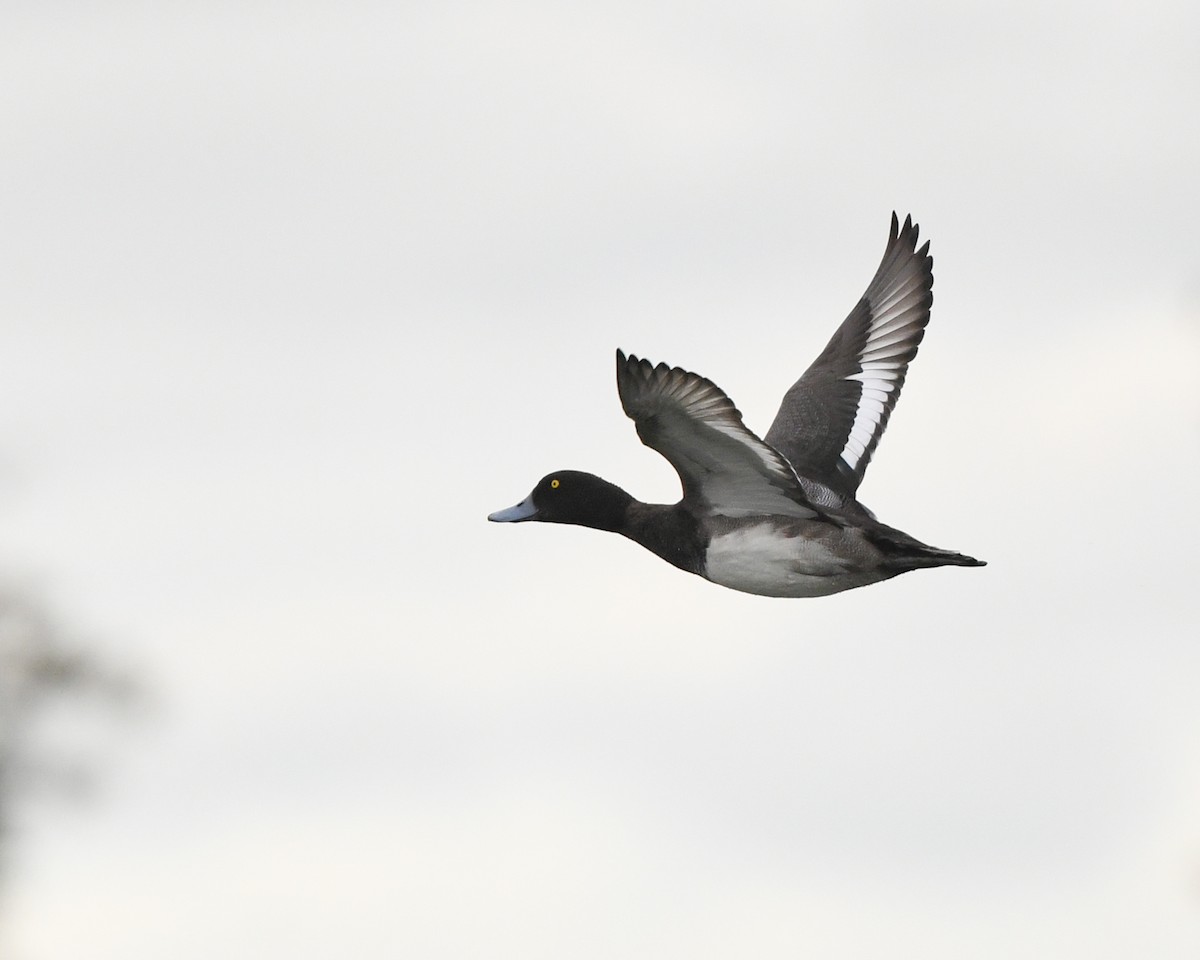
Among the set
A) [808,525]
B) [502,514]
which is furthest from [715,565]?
[502,514]

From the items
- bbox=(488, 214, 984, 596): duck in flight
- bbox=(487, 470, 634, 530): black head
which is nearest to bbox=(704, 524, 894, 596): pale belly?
bbox=(488, 214, 984, 596): duck in flight

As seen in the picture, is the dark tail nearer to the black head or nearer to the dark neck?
the dark neck

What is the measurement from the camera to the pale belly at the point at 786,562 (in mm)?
13469

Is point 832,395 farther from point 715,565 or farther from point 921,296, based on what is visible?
point 715,565

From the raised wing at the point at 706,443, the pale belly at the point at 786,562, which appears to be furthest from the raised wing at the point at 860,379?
the raised wing at the point at 706,443

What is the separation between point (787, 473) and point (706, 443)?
1.64ft

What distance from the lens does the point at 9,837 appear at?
18.7 m

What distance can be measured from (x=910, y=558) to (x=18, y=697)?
8535mm

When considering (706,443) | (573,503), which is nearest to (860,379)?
(573,503)

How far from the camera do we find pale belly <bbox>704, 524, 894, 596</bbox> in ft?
44.2

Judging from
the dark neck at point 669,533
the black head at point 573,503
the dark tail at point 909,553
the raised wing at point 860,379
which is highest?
the raised wing at point 860,379

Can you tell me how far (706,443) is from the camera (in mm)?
12812

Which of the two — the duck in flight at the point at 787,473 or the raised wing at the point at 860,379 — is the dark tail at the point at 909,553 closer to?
the duck in flight at the point at 787,473

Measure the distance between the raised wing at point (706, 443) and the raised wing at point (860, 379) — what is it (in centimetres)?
115
